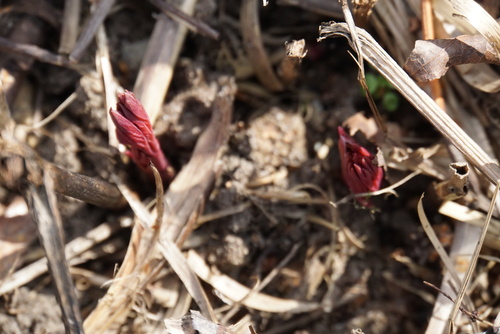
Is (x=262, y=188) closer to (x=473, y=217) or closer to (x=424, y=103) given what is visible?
(x=424, y=103)

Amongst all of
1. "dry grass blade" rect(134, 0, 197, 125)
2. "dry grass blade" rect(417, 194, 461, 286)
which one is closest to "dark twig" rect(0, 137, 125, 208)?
"dry grass blade" rect(134, 0, 197, 125)

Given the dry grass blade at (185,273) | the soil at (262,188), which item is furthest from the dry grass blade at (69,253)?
the dry grass blade at (185,273)

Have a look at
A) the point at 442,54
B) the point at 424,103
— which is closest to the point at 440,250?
the point at 424,103

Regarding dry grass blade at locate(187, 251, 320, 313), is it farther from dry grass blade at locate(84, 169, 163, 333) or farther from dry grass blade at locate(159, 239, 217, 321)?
dry grass blade at locate(84, 169, 163, 333)

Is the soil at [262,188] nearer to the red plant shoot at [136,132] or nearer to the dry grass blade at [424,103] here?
the red plant shoot at [136,132]

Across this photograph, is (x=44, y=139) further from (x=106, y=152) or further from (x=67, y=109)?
(x=106, y=152)
